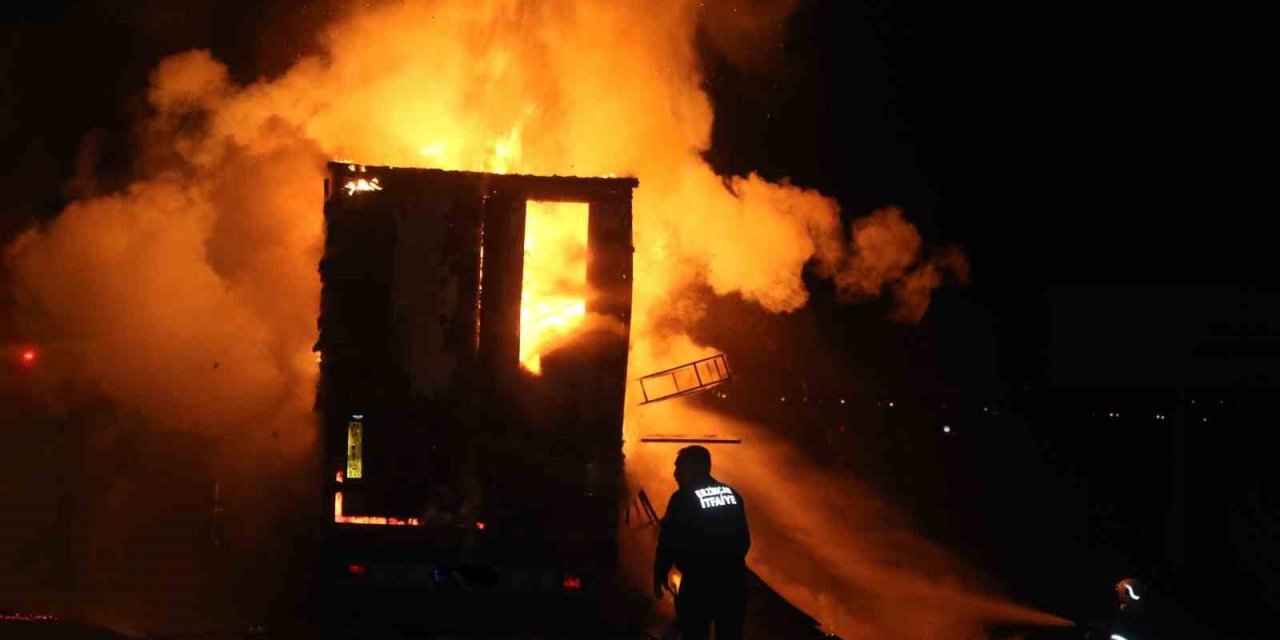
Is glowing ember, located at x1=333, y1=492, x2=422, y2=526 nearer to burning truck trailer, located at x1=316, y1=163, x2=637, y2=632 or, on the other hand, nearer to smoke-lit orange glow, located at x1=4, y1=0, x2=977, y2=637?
burning truck trailer, located at x1=316, y1=163, x2=637, y2=632

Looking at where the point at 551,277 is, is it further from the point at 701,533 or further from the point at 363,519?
the point at 701,533

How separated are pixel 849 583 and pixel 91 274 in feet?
31.2

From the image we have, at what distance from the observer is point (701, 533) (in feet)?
21.8

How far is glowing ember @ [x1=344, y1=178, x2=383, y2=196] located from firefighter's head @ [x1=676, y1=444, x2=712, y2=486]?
3188 millimetres

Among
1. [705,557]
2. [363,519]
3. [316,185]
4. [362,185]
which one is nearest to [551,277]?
[362,185]

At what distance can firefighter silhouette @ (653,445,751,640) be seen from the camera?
262 inches

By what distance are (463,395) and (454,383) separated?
0.11m

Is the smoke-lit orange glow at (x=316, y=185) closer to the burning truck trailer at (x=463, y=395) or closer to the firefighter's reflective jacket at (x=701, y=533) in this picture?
the burning truck trailer at (x=463, y=395)

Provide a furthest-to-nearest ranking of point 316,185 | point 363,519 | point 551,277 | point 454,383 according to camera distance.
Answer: point 316,185 < point 551,277 < point 454,383 < point 363,519

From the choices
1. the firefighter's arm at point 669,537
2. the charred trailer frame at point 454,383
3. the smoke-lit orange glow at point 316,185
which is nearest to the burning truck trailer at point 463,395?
the charred trailer frame at point 454,383

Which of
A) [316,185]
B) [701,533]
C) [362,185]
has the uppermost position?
[316,185]

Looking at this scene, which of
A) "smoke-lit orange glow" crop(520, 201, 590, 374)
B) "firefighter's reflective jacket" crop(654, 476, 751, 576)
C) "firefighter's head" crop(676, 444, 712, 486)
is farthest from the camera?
"smoke-lit orange glow" crop(520, 201, 590, 374)

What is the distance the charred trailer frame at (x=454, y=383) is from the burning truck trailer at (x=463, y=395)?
1cm

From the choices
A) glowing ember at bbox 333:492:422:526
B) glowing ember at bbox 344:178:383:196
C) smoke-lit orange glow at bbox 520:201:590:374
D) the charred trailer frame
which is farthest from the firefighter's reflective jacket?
glowing ember at bbox 344:178:383:196
